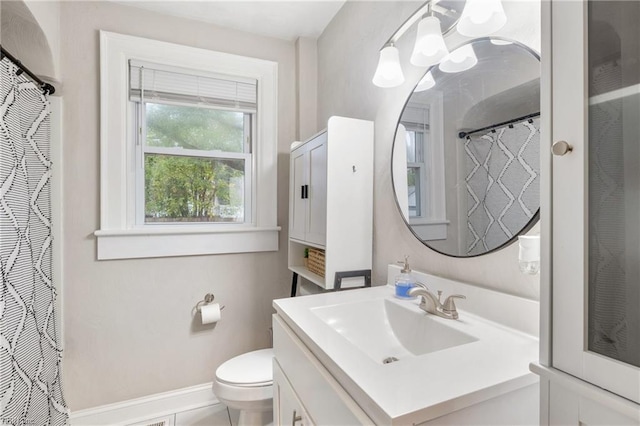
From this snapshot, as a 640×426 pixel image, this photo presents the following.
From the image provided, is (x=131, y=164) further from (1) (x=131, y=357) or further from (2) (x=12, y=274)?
(1) (x=131, y=357)

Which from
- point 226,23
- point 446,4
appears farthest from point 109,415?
point 446,4

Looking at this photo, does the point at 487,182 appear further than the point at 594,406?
Yes

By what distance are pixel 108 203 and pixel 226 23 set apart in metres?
1.32

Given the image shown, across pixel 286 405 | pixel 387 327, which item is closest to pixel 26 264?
pixel 286 405

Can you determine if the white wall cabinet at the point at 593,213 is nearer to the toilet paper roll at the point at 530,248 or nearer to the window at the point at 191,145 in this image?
the toilet paper roll at the point at 530,248

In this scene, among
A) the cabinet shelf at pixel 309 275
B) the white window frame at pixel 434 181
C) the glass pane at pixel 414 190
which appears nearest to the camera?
the white window frame at pixel 434 181

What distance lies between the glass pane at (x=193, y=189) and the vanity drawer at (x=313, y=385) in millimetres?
1136

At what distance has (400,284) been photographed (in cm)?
117

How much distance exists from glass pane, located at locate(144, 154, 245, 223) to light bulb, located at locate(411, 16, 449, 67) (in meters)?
1.38

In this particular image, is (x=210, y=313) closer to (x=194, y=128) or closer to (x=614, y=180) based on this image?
(x=194, y=128)

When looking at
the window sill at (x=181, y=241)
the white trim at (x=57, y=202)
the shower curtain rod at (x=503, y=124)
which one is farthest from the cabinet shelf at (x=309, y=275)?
the white trim at (x=57, y=202)

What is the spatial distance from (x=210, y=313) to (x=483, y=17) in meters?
1.89

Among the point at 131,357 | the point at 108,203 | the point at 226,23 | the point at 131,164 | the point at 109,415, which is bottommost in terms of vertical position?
the point at 109,415

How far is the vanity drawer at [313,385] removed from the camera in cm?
64
